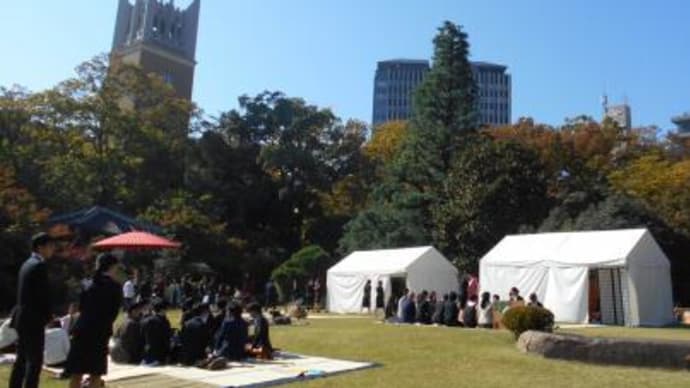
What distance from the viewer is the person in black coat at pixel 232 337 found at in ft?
34.4

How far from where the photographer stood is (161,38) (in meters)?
79.6

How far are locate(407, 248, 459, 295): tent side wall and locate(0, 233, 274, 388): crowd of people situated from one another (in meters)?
13.2

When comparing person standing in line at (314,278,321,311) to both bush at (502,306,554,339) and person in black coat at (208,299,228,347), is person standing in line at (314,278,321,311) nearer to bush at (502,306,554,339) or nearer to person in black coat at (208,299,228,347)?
bush at (502,306,554,339)

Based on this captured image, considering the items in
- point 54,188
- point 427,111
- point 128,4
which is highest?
point 128,4

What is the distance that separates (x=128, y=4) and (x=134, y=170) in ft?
160

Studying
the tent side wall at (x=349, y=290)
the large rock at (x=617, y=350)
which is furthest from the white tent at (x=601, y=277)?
the large rock at (x=617, y=350)

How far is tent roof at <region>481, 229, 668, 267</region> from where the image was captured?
20375mm

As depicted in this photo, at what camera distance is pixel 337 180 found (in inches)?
1786

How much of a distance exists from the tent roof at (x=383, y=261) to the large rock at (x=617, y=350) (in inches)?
553

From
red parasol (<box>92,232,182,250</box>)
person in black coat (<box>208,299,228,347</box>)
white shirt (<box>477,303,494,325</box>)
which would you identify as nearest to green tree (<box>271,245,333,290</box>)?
red parasol (<box>92,232,182,250</box>)

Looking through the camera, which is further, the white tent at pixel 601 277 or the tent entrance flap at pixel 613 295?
the tent entrance flap at pixel 613 295

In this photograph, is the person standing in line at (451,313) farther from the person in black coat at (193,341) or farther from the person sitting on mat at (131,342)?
the person sitting on mat at (131,342)

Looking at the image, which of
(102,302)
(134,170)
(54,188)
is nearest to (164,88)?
(134,170)

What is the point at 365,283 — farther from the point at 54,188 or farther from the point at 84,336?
the point at 84,336
